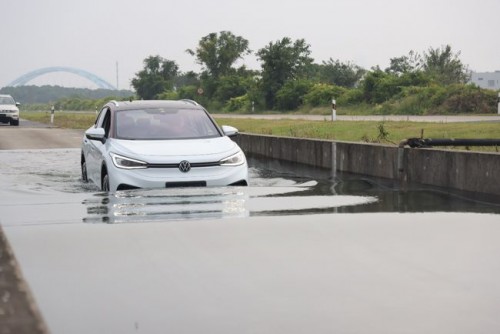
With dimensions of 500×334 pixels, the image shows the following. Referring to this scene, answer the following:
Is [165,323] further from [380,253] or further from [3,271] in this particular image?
[380,253]

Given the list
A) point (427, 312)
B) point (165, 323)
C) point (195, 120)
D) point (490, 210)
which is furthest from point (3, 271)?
point (195, 120)

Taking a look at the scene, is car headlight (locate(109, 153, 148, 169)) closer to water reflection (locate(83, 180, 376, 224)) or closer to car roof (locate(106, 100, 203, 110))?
water reflection (locate(83, 180, 376, 224))

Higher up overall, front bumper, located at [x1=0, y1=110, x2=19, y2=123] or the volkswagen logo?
the volkswagen logo

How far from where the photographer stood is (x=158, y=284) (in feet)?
22.0

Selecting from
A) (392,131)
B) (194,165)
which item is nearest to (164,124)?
(194,165)

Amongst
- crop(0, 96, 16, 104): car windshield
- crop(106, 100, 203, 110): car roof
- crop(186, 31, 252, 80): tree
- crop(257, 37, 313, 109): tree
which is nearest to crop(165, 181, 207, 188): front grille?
crop(106, 100, 203, 110): car roof

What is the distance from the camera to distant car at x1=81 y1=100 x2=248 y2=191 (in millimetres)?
12492

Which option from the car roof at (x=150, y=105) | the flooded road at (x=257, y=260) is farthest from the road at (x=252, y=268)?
the car roof at (x=150, y=105)

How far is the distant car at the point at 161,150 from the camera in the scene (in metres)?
12.5

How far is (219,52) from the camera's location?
99688mm

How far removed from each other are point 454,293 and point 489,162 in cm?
710

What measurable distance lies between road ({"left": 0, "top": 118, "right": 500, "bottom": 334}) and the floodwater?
0.08 metres

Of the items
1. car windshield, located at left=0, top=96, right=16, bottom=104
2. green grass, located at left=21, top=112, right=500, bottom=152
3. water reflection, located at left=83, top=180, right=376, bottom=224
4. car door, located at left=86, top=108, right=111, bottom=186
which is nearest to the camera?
water reflection, located at left=83, top=180, right=376, bottom=224

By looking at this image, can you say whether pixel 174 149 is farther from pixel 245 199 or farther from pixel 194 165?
pixel 245 199
